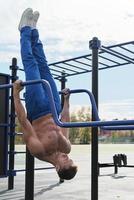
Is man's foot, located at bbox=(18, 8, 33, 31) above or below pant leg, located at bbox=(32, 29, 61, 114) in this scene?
above


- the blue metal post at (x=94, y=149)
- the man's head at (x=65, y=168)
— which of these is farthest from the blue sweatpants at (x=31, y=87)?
the blue metal post at (x=94, y=149)

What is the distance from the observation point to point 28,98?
402 cm

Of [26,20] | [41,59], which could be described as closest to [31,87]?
[41,59]

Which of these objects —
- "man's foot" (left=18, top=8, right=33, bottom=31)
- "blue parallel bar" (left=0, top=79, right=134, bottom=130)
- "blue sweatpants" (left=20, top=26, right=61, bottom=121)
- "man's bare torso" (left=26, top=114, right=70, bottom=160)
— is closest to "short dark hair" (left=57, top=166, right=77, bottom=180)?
"man's bare torso" (left=26, top=114, right=70, bottom=160)

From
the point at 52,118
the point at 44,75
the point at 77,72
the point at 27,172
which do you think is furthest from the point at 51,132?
the point at 77,72

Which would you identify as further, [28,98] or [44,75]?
[44,75]

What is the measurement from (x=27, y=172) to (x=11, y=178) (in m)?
1.52

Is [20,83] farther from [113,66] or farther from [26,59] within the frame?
[113,66]

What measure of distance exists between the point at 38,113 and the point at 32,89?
230 mm

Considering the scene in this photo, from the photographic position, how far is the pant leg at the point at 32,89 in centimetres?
400

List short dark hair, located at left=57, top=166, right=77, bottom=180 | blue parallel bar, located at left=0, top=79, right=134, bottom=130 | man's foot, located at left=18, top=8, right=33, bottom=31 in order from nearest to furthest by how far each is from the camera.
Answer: blue parallel bar, located at left=0, top=79, right=134, bottom=130, short dark hair, located at left=57, top=166, right=77, bottom=180, man's foot, located at left=18, top=8, right=33, bottom=31

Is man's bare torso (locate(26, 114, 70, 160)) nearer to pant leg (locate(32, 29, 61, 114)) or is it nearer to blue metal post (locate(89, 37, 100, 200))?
pant leg (locate(32, 29, 61, 114))

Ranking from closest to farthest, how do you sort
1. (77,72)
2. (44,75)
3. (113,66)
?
(44,75)
(113,66)
(77,72)

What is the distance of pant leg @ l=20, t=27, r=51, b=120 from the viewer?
4000 millimetres
